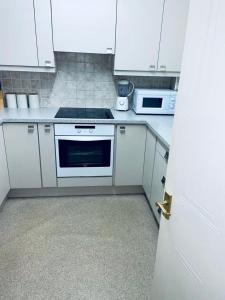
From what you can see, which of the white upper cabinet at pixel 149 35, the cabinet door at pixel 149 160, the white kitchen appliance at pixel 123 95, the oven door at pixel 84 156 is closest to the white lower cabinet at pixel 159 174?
the cabinet door at pixel 149 160

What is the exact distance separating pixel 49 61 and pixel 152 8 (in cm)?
112

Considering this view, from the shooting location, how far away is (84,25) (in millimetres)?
2217

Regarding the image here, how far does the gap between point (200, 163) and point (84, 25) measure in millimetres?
2006

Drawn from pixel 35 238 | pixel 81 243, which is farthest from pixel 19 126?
pixel 81 243

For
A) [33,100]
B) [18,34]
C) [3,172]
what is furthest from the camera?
[33,100]

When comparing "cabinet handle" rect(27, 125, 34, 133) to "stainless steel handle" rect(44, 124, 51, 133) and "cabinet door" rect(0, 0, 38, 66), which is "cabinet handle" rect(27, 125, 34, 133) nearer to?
"stainless steel handle" rect(44, 124, 51, 133)

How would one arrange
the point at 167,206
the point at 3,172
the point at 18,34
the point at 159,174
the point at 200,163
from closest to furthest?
the point at 200,163, the point at 167,206, the point at 159,174, the point at 18,34, the point at 3,172

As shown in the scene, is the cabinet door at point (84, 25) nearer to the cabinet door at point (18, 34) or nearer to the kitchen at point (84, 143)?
the kitchen at point (84, 143)

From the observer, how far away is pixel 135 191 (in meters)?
2.78

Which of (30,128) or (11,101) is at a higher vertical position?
(11,101)

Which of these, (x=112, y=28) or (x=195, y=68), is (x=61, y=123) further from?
(x=195, y=68)

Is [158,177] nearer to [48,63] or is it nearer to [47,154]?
[47,154]

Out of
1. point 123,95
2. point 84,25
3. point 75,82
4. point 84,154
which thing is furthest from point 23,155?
point 84,25

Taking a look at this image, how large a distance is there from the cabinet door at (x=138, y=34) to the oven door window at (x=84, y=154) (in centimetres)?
83
